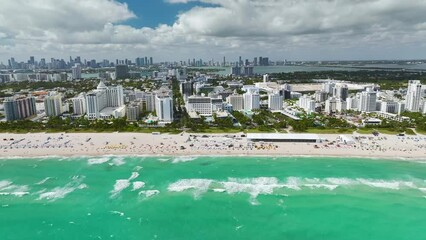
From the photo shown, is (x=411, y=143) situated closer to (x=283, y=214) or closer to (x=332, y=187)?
(x=332, y=187)

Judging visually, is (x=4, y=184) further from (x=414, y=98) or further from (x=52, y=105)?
(x=414, y=98)

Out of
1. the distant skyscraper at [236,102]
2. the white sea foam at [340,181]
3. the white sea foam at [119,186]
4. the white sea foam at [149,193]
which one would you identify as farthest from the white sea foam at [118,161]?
the distant skyscraper at [236,102]

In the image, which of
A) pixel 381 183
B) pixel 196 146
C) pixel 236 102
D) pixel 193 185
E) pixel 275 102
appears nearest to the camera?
pixel 193 185

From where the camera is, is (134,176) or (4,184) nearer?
(4,184)

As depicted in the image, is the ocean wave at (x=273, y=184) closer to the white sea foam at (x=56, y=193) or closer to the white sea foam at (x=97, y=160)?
the white sea foam at (x=56, y=193)

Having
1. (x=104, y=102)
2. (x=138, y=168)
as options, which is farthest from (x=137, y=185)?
(x=104, y=102)
